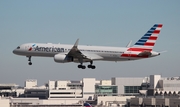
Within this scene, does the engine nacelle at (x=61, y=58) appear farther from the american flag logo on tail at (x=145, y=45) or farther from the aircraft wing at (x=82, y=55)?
the american flag logo on tail at (x=145, y=45)

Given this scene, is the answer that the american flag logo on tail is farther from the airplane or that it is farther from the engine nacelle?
the engine nacelle

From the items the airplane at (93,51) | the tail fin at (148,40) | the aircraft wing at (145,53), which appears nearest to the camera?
the aircraft wing at (145,53)

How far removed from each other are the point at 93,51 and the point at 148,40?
13.7 metres

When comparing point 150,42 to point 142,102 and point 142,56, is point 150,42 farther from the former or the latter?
point 142,102

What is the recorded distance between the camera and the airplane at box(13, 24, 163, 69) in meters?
145

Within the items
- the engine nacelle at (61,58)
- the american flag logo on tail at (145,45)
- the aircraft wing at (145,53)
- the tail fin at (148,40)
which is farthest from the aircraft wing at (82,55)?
the aircraft wing at (145,53)

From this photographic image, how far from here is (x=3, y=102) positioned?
16825 centimetres

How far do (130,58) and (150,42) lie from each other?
23.9 feet

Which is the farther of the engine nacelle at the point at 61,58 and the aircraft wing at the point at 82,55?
the engine nacelle at the point at 61,58

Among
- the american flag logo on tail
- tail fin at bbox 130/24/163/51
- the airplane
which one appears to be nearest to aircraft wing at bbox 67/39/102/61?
the airplane

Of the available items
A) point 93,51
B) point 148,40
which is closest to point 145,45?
point 148,40

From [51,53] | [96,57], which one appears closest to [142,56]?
[96,57]

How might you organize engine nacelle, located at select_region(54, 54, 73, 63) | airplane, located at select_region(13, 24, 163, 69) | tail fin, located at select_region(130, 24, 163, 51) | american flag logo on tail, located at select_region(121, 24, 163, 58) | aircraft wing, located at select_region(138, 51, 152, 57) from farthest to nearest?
tail fin, located at select_region(130, 24, 163, 51)
engine nacelle, located at select_region(54, 54, 73, 63)
airplane, located at select_region(13, 24, 163, 69)
american flag logo on tail, located at select_region(121, 24, 163, 58)
aircraft wing, located at select_region(138, 51, 152, 57)

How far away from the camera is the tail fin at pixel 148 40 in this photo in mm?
147875
